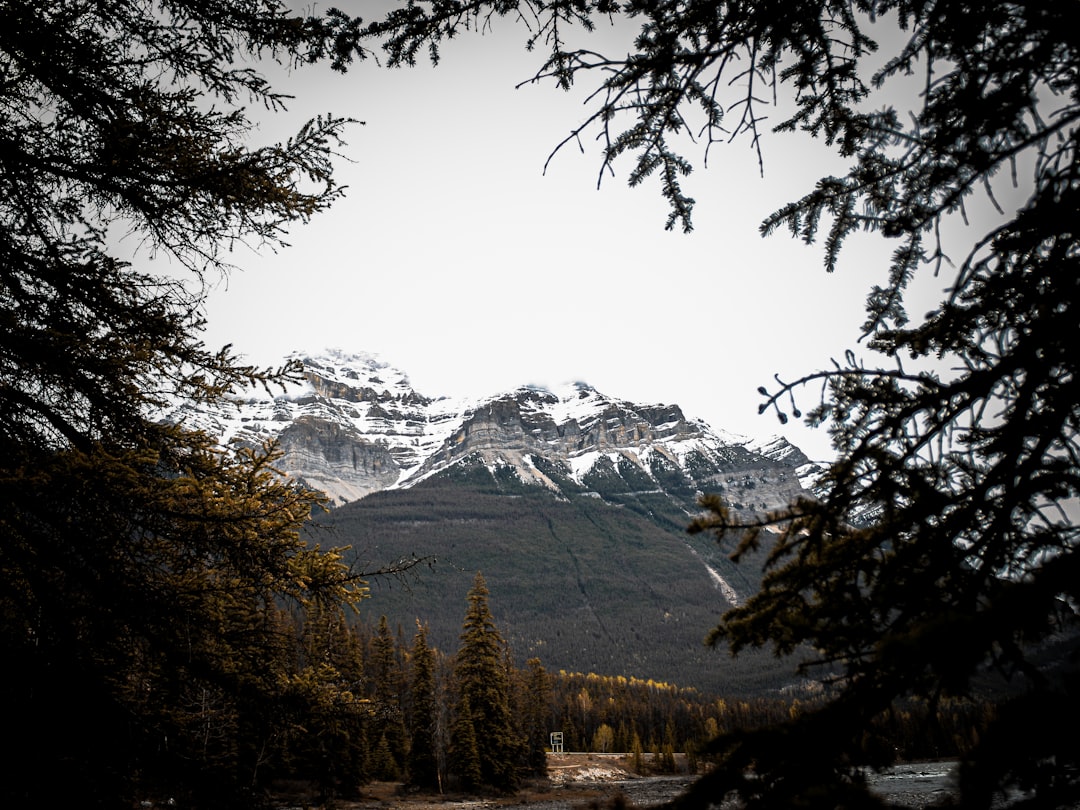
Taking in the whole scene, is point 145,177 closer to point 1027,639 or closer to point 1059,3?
point 1059,3

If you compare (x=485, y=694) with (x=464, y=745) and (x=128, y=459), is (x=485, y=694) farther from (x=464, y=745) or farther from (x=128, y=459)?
(x=128, y=459)

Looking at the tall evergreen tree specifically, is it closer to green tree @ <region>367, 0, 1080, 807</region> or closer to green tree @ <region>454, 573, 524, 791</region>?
green tree @ <region>454, 573, 524, 791</region>

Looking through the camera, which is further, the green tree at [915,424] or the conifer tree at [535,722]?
the conifer tree at [535,722]

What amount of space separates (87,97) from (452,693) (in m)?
34.0

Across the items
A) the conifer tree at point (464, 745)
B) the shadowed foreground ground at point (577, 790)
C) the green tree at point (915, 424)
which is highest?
the green tree at point (915, 424)

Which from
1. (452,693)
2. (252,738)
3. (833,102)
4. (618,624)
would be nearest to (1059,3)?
(833,102)

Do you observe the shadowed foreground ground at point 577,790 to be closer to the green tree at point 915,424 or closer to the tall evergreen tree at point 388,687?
the tall evergreen tree at point 388,687

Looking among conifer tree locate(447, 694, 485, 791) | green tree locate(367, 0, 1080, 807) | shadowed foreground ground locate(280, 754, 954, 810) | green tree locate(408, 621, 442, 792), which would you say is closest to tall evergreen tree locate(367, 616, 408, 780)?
shadowed foreground ground locate(280, 754, 954, 810)

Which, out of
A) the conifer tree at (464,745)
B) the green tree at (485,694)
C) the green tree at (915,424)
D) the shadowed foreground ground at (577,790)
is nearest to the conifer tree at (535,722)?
the shadowed foreground ground at (577,790)

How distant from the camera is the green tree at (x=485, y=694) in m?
28.2

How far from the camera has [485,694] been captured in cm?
2909

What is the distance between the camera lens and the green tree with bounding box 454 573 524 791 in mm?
28172

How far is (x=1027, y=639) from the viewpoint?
2121 millimetres

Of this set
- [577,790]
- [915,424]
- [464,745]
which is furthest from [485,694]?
[915,424]
